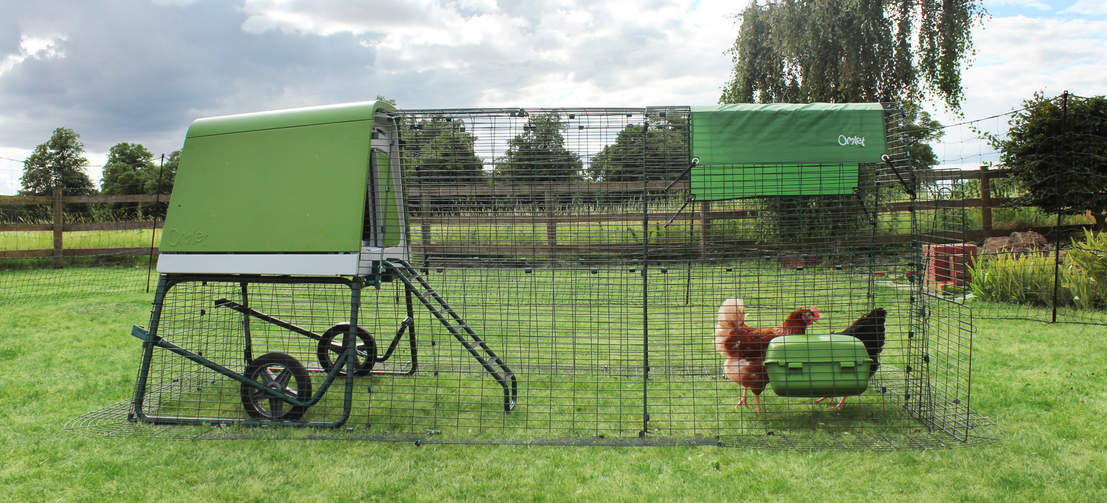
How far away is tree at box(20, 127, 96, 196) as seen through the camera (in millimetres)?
28030

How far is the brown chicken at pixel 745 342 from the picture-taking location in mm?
3857

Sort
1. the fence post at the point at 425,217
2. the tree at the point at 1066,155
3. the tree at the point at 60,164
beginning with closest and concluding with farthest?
the fence post at the point at 425,217
the tree at the point at 1066,155
the tree at the point at 60,164

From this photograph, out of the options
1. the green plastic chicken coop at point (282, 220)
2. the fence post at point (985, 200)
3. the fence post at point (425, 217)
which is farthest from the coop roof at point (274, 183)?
the fence post at point (985, 200)

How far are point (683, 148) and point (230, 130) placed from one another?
116 inches

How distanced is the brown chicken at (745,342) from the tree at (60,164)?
32286mm

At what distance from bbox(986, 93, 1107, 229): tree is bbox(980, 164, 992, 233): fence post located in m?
0.41

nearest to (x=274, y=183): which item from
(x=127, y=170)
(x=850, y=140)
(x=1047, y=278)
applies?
(x=850, y=140)

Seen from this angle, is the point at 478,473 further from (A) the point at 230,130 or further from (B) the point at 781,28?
(B) the point at 781,28

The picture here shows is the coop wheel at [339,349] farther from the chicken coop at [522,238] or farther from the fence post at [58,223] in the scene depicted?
the fence post at [58,223]

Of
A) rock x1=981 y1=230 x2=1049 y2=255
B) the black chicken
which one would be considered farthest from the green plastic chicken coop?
rock x1=981 y1=230 x2=1049 y2=255

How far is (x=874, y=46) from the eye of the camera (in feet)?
43.2

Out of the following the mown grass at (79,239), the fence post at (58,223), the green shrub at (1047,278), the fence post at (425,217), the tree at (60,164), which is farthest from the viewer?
the tree at (60,164)

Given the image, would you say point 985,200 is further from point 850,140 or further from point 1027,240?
point 850,140

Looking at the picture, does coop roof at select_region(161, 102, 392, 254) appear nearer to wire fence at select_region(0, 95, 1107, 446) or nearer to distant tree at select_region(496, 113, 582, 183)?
wire fence at select_region(0, 95, 1107, 446)
